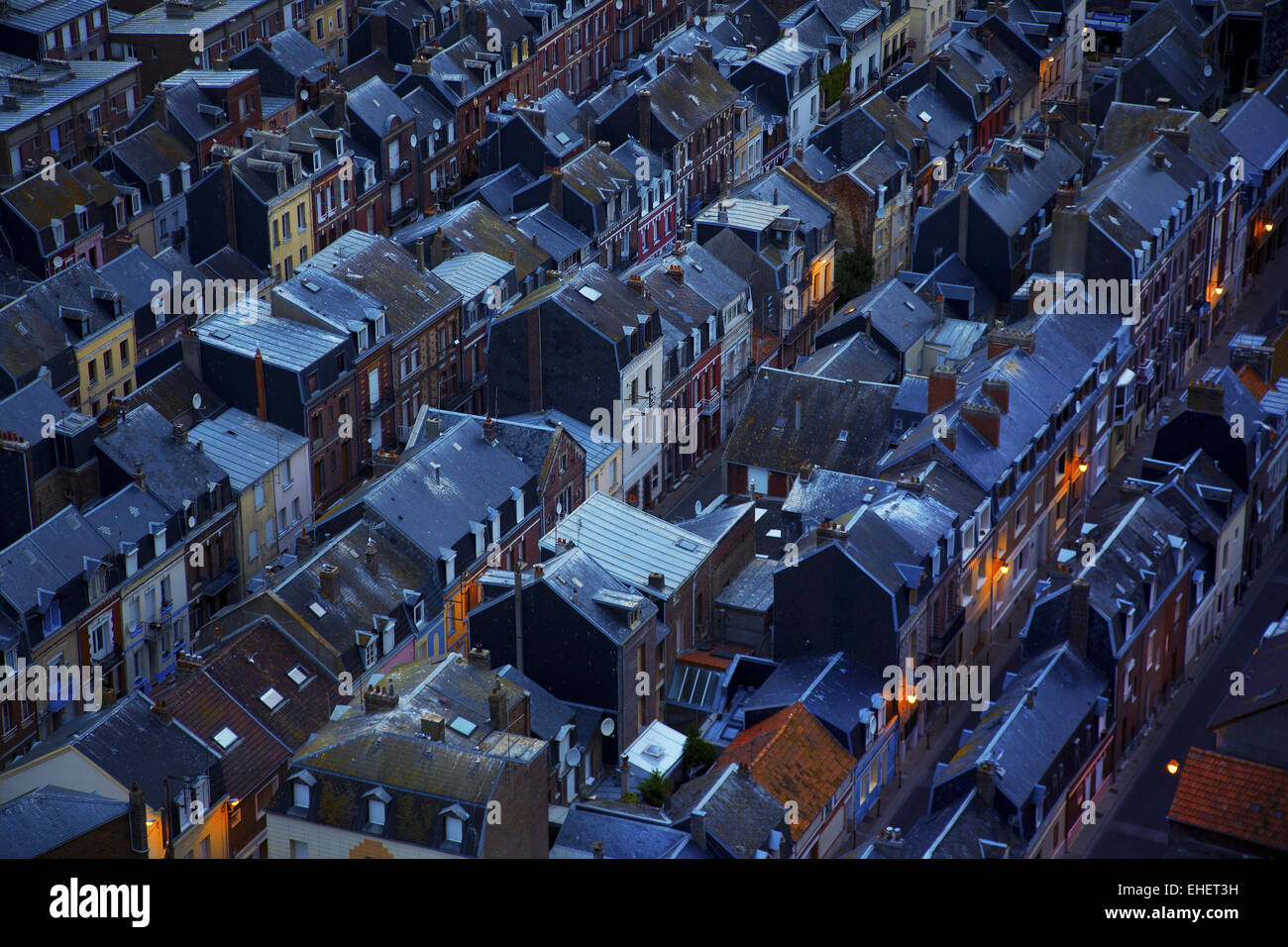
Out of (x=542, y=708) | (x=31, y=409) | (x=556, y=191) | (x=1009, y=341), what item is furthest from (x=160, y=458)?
(x=1009, y=341)

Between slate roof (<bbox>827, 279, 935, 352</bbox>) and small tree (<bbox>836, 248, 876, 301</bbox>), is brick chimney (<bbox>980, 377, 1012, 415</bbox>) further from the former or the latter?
small tree (<bbox>836, 248, 876, 301</bbox>)

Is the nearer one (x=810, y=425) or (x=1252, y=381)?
(x=810, y=425)

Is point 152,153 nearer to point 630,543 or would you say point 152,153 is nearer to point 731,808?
point 630,543

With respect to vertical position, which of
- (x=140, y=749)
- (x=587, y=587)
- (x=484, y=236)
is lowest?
(x=140, y=749)

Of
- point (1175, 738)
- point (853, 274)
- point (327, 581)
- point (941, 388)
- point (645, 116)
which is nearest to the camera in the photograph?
point (327, 581)

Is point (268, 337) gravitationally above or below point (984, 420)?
below

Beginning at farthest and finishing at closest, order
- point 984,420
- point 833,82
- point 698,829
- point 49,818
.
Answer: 1. point 833,82
2. point 984,420
3. point 698,829
4. point 49,818
